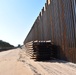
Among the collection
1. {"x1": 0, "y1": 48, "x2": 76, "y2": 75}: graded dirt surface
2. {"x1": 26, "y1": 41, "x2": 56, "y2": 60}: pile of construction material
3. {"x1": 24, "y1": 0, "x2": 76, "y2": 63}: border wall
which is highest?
{"x1": 24, "y1": 0, "x2": 76, "y2": 63}: border wall

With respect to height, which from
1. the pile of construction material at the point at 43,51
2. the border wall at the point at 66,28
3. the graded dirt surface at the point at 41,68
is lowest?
the graded dirt surface at the point at 41,68

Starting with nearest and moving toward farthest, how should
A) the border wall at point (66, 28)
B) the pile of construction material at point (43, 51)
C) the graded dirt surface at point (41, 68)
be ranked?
the graded dirt surface at point (41, 68) < the border wall at point (66, 28) < the pile of construction material at point (43, 51)

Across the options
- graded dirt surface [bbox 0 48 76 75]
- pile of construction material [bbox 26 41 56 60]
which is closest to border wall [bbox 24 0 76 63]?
pile of construction material [bbox 26 41 56 60]

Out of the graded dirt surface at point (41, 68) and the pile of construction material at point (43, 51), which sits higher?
the pile of construction material at point (43, 51)

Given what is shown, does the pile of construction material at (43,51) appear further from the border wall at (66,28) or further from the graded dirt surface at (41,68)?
the graded dirt surface at (41,68)

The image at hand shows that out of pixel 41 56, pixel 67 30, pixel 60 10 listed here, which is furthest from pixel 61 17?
pixel 41 56

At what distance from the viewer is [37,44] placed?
16.8 m

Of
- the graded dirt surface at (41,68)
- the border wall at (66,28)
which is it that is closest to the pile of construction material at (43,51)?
the border wall at (66,28)

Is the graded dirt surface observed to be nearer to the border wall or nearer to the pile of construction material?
the border wall

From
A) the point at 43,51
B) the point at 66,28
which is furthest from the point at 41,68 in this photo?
the point at 43,51

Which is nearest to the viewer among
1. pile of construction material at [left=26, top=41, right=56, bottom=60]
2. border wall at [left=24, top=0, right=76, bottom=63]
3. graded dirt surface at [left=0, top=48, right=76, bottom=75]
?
graded dirt surface at [left=0, top=48, right=76, bottom=75]

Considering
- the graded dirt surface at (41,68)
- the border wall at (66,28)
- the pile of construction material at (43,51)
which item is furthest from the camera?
the pile of construction material at (43,51)

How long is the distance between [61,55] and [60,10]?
10.6 feet

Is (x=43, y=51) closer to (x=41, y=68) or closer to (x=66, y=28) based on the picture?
(x=66, y=28)
